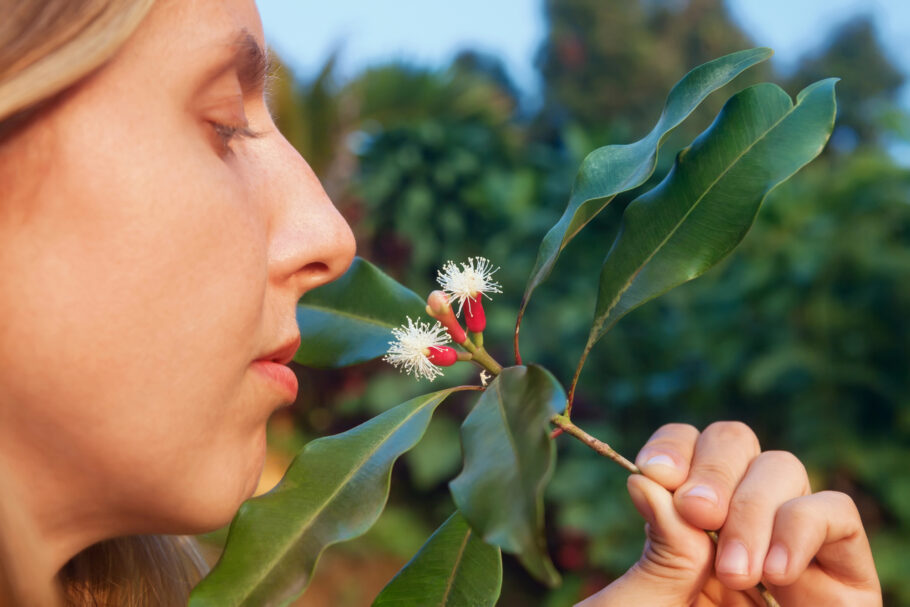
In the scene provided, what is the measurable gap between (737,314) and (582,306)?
71 cm

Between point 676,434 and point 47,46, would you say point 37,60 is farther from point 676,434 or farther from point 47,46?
point 676,434

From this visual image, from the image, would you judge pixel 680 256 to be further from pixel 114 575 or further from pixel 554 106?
pixel 554 106

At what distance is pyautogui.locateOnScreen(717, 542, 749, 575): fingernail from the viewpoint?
0.89 m

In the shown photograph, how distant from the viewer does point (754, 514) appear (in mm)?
955

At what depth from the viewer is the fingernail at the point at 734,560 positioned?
892 millimetres

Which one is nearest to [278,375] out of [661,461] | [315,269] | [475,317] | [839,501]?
[315,269]

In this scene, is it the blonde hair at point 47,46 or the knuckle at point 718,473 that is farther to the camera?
the knuckle at point 718,473

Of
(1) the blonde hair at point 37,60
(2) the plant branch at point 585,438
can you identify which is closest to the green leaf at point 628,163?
(2) the plant branch at point 585,438

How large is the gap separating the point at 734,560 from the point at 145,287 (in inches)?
26.7

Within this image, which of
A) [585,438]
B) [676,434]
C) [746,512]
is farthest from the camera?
[676,434]

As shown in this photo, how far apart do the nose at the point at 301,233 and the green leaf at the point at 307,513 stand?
184mm

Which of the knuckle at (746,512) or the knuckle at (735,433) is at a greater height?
the knuckle at (735,433)

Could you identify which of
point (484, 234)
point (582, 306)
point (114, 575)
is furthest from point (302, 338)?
point (484, 234)

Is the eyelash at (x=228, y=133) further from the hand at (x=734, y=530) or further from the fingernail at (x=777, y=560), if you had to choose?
the fingernail at (x=777, y=560)
